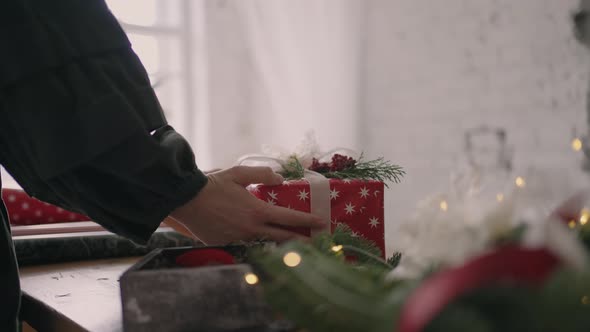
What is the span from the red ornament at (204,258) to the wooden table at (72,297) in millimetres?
84

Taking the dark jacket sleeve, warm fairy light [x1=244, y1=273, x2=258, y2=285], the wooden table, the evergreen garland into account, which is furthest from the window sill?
the evergreen garland

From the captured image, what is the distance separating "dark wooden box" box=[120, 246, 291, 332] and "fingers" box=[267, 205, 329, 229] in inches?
8.1

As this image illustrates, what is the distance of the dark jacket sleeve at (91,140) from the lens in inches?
17.7

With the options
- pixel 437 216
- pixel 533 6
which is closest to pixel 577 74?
pixel 533 6

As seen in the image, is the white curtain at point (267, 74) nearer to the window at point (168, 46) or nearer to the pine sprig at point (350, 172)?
the window at point (168, 46)

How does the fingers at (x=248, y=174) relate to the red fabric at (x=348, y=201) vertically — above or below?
above

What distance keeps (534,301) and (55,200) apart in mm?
507

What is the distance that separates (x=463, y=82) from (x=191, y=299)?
127 cm

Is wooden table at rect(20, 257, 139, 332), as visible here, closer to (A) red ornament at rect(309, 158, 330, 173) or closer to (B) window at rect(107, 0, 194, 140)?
(A) red ornament at rect(309, 158, 330, 173)

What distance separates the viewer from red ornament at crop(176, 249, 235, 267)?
439 mm

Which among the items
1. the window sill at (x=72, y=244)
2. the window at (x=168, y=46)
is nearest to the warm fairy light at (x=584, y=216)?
the window sill at (x=72, y=244)

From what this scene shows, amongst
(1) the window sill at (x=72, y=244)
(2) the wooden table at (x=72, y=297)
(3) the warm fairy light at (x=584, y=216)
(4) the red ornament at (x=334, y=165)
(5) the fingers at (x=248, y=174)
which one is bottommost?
(1) the window sill at (x=72, y=244)

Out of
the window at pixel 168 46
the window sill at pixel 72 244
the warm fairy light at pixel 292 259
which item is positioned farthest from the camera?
the window at pixel 168 46

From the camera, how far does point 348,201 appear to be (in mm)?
667
